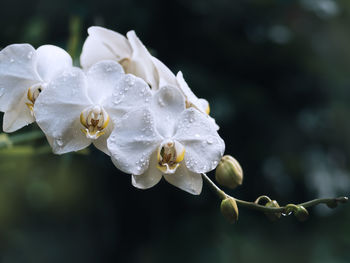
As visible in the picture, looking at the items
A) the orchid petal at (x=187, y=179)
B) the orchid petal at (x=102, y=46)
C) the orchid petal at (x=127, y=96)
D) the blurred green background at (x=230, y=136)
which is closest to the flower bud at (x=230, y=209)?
the orchid petal at (x=187, y=179)

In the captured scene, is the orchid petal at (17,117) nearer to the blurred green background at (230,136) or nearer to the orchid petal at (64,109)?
the orchid petal at (64,109)

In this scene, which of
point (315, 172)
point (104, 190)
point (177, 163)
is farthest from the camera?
point (315, 172)

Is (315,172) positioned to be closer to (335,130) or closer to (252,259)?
(335,130)

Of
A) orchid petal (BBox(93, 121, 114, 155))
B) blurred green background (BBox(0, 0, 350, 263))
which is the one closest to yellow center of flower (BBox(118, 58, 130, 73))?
orchid petal (BBox(93, 121, 114, 155))

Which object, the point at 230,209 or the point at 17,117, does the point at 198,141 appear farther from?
the point at 17,117

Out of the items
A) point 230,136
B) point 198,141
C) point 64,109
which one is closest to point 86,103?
point 64,109

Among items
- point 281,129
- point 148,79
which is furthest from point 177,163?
point 281,129
